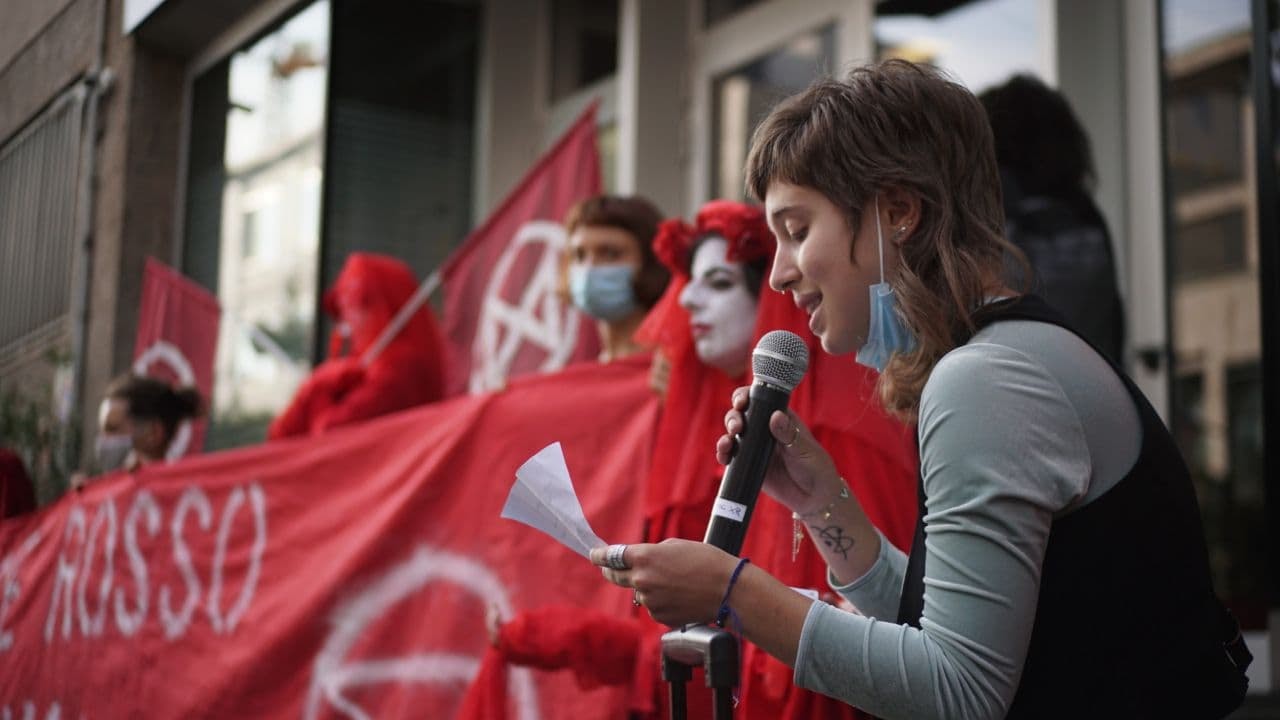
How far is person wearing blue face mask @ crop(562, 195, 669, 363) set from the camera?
4109mm

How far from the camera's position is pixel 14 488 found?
14.5ft

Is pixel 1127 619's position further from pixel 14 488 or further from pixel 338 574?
pixel 14 488

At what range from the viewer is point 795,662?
4.80ft

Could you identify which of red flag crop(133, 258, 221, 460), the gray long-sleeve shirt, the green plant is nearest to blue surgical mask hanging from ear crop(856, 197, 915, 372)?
the gray long-sleeve shirt

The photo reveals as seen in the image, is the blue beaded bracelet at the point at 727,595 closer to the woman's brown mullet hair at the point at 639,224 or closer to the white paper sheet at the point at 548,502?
the white paper sheet at the point at 548,502

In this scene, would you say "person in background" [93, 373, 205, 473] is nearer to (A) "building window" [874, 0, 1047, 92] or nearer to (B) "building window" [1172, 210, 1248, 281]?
(A) "building window" [874, 0, 1047, 92]

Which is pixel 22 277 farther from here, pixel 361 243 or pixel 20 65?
pixel 361 243

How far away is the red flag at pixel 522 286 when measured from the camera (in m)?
4.96

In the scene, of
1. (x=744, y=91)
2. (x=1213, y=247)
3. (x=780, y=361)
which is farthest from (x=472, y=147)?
(x=780, y=361)

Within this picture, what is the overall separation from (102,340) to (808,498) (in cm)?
391

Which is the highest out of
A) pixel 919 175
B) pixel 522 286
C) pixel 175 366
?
pixel 522 286

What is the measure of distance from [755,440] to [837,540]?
321 millimetres

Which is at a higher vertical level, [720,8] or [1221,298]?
[720,8]

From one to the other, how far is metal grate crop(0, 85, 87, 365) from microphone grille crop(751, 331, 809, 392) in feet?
7.89
